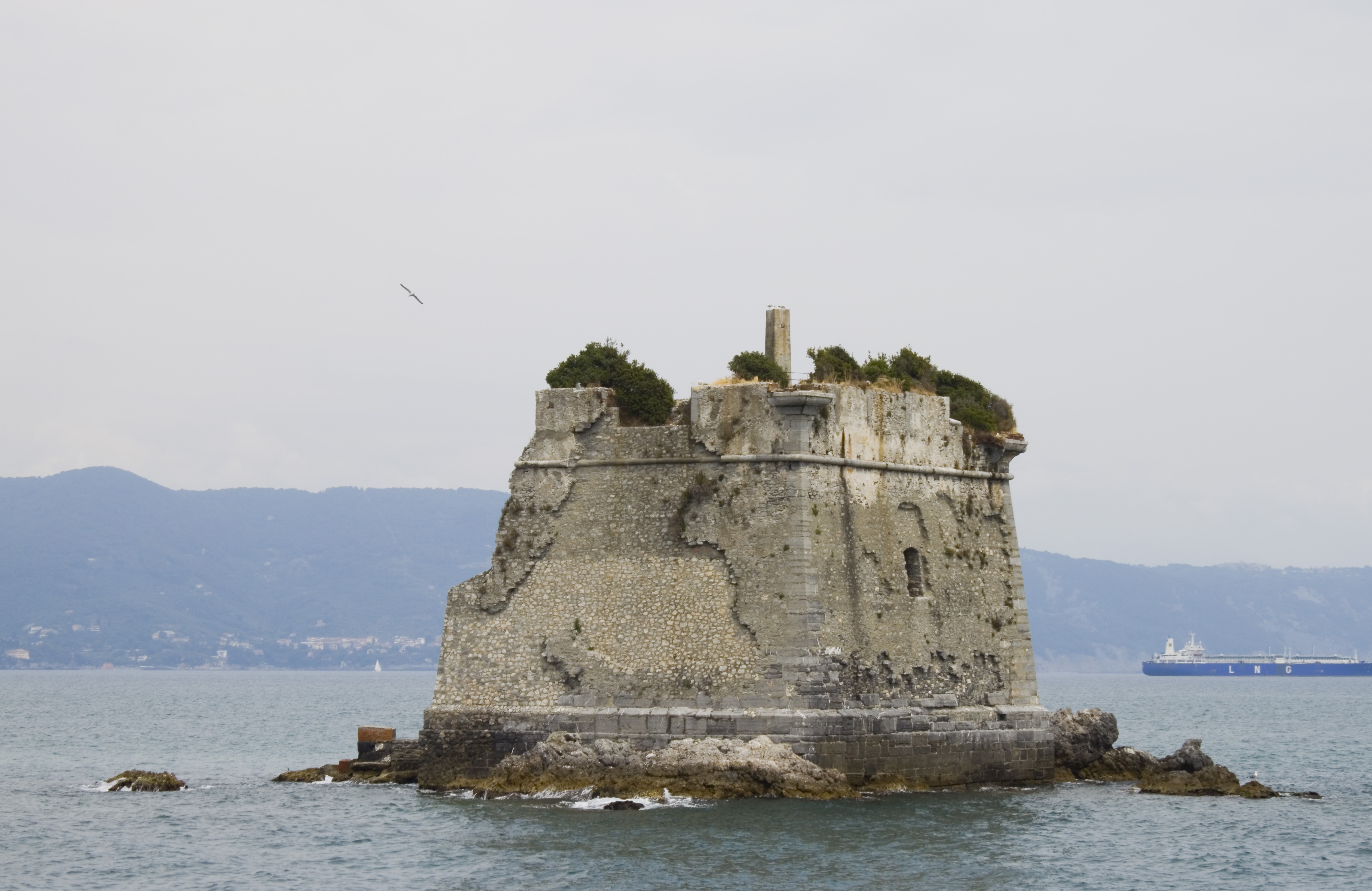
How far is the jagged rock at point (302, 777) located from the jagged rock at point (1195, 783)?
15.6 meters

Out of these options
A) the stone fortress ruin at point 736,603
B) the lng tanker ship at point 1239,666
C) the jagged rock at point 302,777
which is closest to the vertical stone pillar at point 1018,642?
the stone fortress ruin at point 736,603

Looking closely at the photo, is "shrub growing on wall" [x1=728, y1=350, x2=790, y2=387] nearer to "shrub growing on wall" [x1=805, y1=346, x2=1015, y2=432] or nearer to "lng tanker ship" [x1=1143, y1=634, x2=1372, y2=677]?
"shrub growing on wall" [x1=805, y1=346, x2=1015, y2=432]

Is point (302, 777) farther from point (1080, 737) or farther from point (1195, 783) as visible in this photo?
point (1195, 783)

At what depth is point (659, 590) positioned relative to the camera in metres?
31.1

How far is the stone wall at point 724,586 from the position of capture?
3025 centimetres

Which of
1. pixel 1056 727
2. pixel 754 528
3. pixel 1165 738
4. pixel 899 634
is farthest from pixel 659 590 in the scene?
pixel 1165 738

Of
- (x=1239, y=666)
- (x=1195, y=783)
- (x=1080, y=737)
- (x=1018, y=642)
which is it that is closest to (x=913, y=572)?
(x=1018, y=642)

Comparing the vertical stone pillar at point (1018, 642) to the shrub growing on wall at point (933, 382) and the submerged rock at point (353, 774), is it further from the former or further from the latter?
the submerged rock at point (353, 774)

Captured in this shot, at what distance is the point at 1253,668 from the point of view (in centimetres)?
18188

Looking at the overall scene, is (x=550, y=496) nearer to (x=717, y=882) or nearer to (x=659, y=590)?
(x=659, y=590)

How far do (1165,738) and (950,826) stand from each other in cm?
3204

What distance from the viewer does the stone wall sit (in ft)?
99.2

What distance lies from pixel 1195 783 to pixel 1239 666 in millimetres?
154005

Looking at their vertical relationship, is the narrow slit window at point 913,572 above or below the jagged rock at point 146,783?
above
